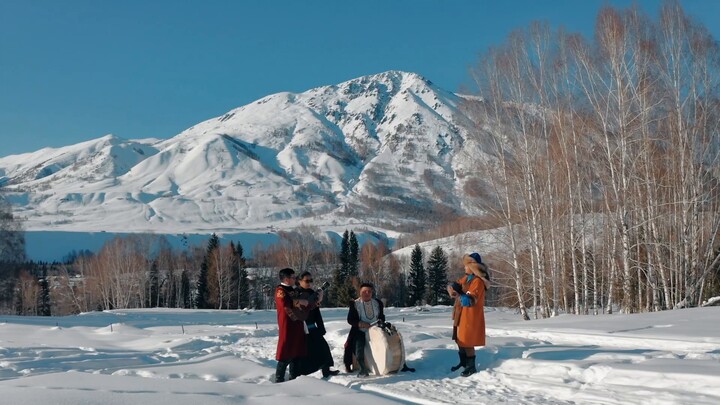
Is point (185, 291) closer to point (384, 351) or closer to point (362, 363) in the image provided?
point (362, 363)

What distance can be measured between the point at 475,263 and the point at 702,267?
627 inches

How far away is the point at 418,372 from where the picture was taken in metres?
9.33

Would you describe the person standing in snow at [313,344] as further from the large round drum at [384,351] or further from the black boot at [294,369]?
the large round drum at [384,351]

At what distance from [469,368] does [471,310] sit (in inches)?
33.2

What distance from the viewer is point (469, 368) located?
8812 mm

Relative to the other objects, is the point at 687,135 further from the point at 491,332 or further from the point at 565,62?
the point at 491,332

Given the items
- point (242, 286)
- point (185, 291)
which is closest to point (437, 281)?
point (242, 286)

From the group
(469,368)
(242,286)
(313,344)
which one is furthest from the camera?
(242,286)

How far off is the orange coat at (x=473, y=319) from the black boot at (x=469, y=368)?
0.78 feet

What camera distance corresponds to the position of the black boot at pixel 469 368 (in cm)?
878

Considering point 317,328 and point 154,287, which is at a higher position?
point 317,328

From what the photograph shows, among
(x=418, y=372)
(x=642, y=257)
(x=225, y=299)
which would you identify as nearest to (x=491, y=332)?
(x=418, y=372)

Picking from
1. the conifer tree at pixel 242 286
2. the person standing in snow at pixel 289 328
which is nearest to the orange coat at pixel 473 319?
the person standing in snow at pixel 289 328

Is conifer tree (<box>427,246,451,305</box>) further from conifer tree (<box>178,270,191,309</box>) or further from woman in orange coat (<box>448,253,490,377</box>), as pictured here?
woman in orange coat (<box>448,253,490,377</box>)
